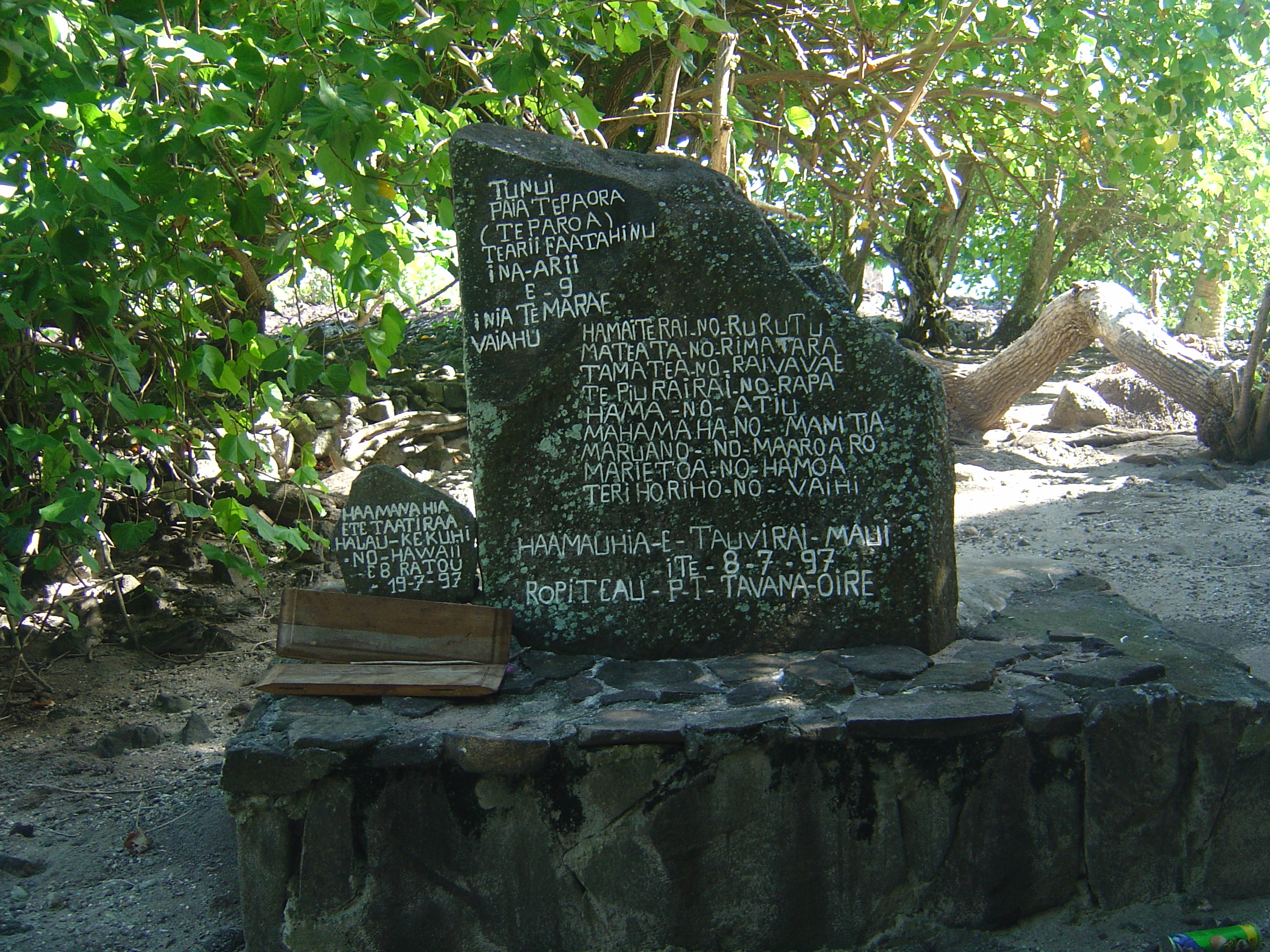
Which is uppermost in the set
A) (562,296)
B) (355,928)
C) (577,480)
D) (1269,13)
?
(1269,13)

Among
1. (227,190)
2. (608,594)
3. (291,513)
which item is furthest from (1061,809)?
(291,513)

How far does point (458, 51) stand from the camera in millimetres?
3818

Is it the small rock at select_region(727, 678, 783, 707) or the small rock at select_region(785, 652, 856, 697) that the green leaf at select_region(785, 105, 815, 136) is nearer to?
the small rock at select_region(785, 652, 856, 697)

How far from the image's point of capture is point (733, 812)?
2367 mm

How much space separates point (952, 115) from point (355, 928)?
21.0ft

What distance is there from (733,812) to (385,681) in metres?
0.99

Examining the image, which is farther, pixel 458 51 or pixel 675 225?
pixel 458 51

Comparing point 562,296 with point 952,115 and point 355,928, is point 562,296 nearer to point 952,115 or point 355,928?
point 355,928

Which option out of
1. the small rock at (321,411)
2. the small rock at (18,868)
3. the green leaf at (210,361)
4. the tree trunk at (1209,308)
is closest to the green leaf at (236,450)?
the green leaf at (210,361)

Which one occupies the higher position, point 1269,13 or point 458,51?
point 1269,13

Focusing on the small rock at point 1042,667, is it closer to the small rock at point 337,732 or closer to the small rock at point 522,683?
the small rock at point 522,683

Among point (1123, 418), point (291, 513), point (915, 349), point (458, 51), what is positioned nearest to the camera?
point (458, 51)

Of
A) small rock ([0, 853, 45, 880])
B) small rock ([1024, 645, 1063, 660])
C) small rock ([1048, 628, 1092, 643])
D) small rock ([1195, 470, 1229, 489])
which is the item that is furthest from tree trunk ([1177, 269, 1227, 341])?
small rock ([0, 853, 45, 880])

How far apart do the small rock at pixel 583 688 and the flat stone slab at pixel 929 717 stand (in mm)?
688
